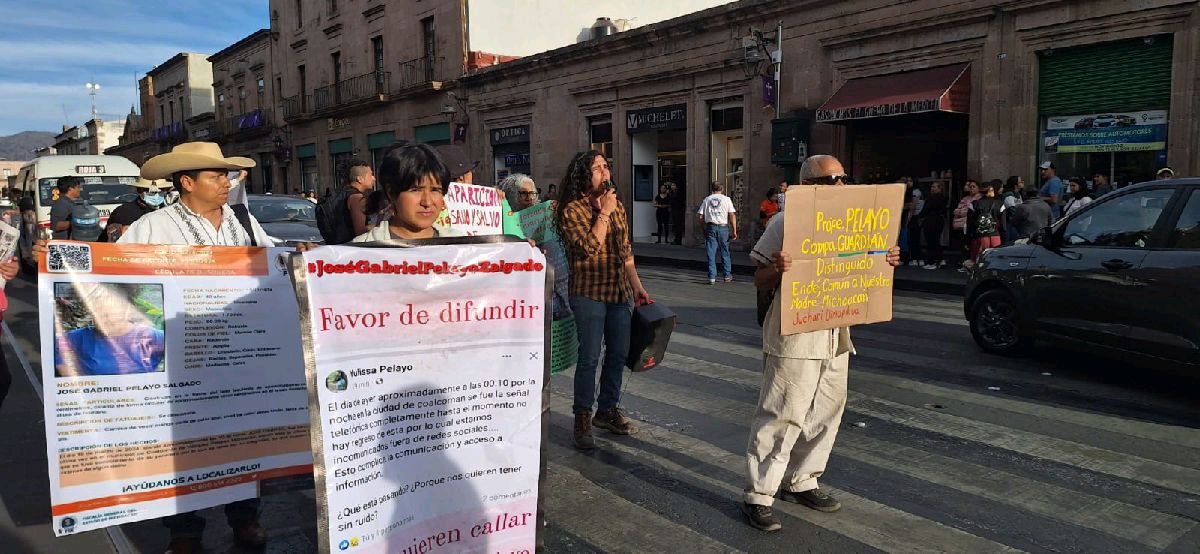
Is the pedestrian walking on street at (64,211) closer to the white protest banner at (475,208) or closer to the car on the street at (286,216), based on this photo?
the car on the street at (286,216)

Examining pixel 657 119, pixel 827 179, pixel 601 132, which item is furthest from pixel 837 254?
pixel 601 132

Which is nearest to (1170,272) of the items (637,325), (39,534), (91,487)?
(637,325)

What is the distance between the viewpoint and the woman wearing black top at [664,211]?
72.1 feet

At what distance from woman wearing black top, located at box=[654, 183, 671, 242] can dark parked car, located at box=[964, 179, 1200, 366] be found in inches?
574

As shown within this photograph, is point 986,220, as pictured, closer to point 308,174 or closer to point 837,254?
point 837,254

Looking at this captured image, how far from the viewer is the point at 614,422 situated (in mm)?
5184

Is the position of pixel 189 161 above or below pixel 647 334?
above

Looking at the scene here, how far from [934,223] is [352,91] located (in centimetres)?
2616

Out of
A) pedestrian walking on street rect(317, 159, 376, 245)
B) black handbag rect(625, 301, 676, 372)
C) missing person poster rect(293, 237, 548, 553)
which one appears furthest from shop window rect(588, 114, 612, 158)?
missing person poster rect(293, 237, 548, 553)

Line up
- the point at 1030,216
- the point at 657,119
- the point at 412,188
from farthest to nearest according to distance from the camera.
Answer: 1. the point at 657,119
2. the point at 1030,216
3. the point at 412,188

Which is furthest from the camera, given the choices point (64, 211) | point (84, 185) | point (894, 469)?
point (84, 185)

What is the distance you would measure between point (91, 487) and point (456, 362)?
4.97 ft

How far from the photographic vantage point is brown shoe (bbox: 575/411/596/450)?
4902mm

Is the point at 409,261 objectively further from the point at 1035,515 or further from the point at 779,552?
the point at 1035,515
